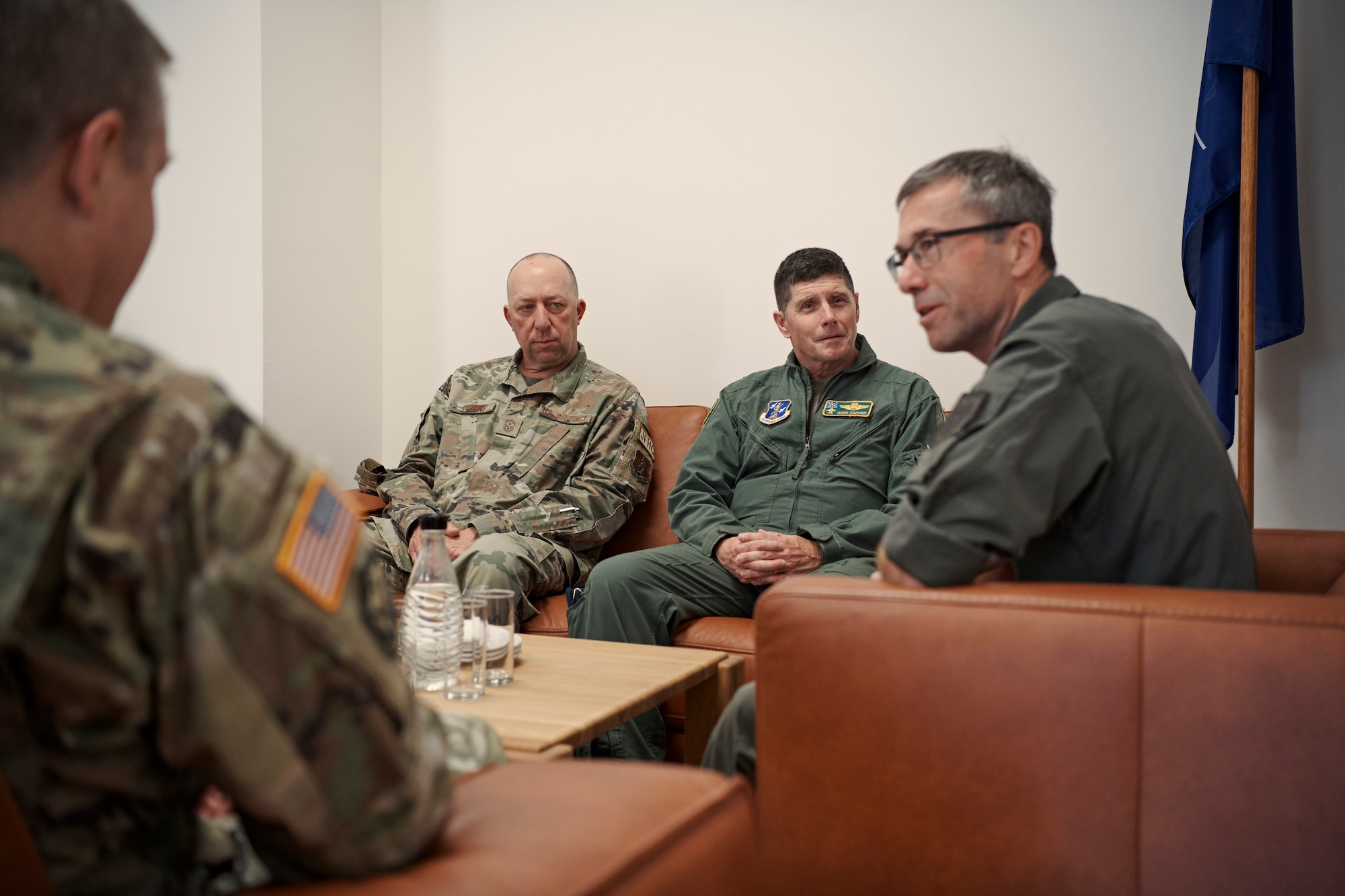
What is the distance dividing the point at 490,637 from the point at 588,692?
0.18 m

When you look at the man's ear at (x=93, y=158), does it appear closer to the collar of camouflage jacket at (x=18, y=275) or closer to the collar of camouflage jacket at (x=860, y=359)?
the collar of camouflage jacket at (x=18, y=275)

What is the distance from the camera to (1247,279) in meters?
2.49

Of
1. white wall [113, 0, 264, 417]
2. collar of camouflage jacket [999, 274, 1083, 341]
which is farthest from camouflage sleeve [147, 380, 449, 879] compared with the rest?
white wall [113, 0, 264, 417]

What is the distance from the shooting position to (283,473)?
0.61 m

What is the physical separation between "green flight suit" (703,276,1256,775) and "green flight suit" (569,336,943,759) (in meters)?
0.98

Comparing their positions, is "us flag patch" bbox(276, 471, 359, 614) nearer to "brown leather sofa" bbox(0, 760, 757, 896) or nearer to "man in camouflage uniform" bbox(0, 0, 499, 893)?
"man in camouflage uniform" bbox(0, 0, 499, 893)

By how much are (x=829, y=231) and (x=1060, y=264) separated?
70 centimetres

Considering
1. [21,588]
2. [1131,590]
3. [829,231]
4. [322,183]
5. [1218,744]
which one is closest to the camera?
[21,588]

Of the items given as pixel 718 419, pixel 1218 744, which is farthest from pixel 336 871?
pixel 718 419

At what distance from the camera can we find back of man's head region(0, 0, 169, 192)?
63 centimetres

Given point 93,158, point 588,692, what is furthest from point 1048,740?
point 93,158

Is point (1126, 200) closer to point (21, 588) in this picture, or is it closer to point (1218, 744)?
point (1218, 744)

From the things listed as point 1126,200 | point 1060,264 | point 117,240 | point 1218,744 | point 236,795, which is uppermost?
point 1126,200

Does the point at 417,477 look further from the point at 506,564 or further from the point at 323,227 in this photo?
the point at 323,227
